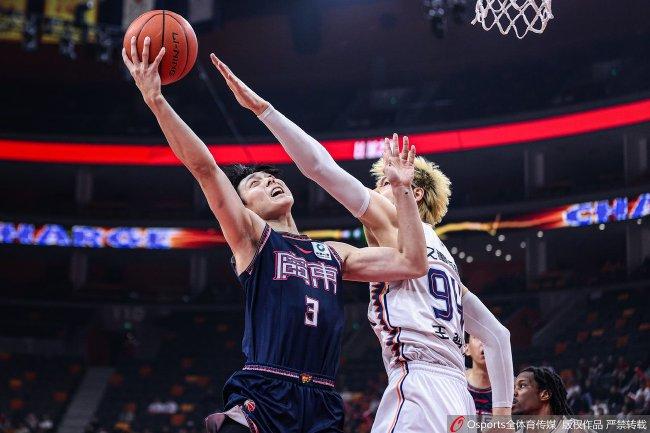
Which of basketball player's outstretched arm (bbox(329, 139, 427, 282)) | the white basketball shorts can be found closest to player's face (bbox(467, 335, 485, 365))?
the white basketball shorts

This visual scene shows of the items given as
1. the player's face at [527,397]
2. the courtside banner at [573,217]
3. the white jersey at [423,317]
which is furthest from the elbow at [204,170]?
the courtside banner at [573,217]

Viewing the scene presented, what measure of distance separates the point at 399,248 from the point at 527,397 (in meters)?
2.05

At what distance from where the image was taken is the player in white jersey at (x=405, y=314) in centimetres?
407

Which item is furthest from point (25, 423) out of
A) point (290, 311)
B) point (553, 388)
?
point (290, 311)

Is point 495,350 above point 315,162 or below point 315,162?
below

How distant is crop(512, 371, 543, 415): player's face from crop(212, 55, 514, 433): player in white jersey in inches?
55.5

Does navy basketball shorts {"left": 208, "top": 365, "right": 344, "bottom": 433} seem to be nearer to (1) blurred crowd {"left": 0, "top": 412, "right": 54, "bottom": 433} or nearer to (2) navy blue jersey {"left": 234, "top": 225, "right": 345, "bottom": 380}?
(2) navy blue jersey {"left": 234, "top": 225, "right": 345, "bottom": 380}

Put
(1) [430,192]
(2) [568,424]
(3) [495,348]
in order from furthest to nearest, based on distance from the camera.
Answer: (2) [568,424], (1) [430,192], (3) [495,348]

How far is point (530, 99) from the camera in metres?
25.8

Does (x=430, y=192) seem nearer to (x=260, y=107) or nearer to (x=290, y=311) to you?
(x=260, y=107)

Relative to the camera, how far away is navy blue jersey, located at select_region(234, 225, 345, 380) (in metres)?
3.86

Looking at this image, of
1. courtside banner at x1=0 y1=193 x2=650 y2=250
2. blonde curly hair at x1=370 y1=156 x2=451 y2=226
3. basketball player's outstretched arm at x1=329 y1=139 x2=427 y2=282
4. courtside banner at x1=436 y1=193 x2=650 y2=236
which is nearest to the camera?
basketball player's outstretched arm at x1=329 y1=139 x2=427 y2=282

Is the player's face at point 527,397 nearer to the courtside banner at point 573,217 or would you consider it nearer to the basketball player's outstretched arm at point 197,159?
the basketball player's outstretched arm at point 197,159

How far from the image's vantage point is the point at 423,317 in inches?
166
